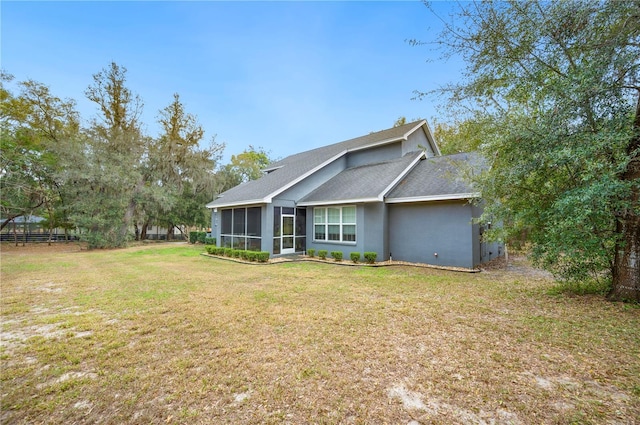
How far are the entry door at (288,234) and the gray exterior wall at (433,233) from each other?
459 cm

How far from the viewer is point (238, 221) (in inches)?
539

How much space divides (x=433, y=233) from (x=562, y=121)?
18.5 ft

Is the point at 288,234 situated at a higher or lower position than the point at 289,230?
lower

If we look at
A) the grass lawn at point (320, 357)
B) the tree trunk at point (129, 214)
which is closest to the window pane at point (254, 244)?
the grass lawn at point (320, 357)

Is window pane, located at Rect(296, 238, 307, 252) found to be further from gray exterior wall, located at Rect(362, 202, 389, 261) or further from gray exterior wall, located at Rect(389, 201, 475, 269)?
gray exterior wall, located at Rect(389, 201, 475, 269)

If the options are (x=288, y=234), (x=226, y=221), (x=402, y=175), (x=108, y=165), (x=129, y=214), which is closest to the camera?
(x=402, y=175)

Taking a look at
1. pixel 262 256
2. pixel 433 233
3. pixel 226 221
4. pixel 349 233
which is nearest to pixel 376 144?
pixel 349 233

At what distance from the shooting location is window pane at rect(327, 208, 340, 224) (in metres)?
11.8

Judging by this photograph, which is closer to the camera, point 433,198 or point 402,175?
point 433,198

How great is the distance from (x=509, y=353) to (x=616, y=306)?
354 cm

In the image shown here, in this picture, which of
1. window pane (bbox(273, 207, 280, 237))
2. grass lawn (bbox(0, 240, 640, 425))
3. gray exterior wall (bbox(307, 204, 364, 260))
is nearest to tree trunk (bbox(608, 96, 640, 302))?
grass lawn (bbox(0, 240, 640, 425))

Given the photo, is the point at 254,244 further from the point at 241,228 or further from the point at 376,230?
the point at 376,230

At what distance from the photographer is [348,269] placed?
9.58 m

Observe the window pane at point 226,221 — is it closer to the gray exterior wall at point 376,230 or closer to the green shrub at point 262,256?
the green shrub at point 262,256
